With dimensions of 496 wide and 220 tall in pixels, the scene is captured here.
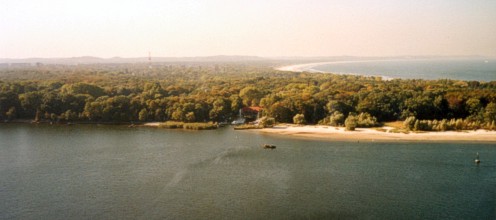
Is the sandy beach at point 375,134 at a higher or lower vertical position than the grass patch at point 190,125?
higher

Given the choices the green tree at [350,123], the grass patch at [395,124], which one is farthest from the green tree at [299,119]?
the grass patch at [395,124]

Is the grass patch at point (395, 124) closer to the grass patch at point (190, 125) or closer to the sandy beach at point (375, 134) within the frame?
the sandy beach at point (375, 134)

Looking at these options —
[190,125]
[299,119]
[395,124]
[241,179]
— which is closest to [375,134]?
[395,124]

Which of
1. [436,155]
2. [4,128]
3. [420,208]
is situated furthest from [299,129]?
[4,128]

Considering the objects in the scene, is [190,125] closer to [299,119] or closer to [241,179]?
[299,119]

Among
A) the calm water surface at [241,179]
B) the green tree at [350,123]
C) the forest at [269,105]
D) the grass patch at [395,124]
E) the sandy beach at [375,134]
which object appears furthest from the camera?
the forest at [269,105]

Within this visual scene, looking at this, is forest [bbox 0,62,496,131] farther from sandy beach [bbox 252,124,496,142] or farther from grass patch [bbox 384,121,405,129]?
sandy beach [bbox 252,124,496,142]

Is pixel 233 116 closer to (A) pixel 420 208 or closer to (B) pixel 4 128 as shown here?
(B) pixel 4 128
